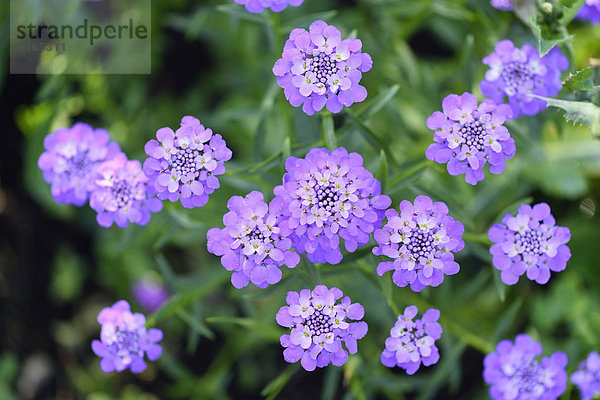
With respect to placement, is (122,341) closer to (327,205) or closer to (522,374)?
(327,205)

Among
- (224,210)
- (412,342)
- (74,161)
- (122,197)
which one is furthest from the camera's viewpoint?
(224,210)

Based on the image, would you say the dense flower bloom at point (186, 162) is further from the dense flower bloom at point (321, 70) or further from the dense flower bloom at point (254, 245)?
the dense flower bloom at point (321, 70)

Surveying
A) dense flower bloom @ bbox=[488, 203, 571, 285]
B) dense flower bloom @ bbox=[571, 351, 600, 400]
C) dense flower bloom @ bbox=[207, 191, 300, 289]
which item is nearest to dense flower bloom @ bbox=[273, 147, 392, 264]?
dense flower bloom @ bbox=[207, 191, 300, 289]

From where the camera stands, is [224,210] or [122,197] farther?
[224,210]

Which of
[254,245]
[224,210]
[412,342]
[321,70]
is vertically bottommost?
[224,210]

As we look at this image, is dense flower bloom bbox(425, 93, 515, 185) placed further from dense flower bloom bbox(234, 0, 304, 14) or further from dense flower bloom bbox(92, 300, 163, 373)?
dense flower bloom bbox(92, 300, 163, 373)

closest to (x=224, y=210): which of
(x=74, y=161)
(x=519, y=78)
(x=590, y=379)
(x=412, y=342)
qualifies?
(x=74, y=161)

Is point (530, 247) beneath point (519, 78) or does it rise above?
beneath

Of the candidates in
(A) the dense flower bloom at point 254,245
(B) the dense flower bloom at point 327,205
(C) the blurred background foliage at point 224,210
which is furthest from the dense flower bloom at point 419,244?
(C) the blurred background foliage at point 224,210
